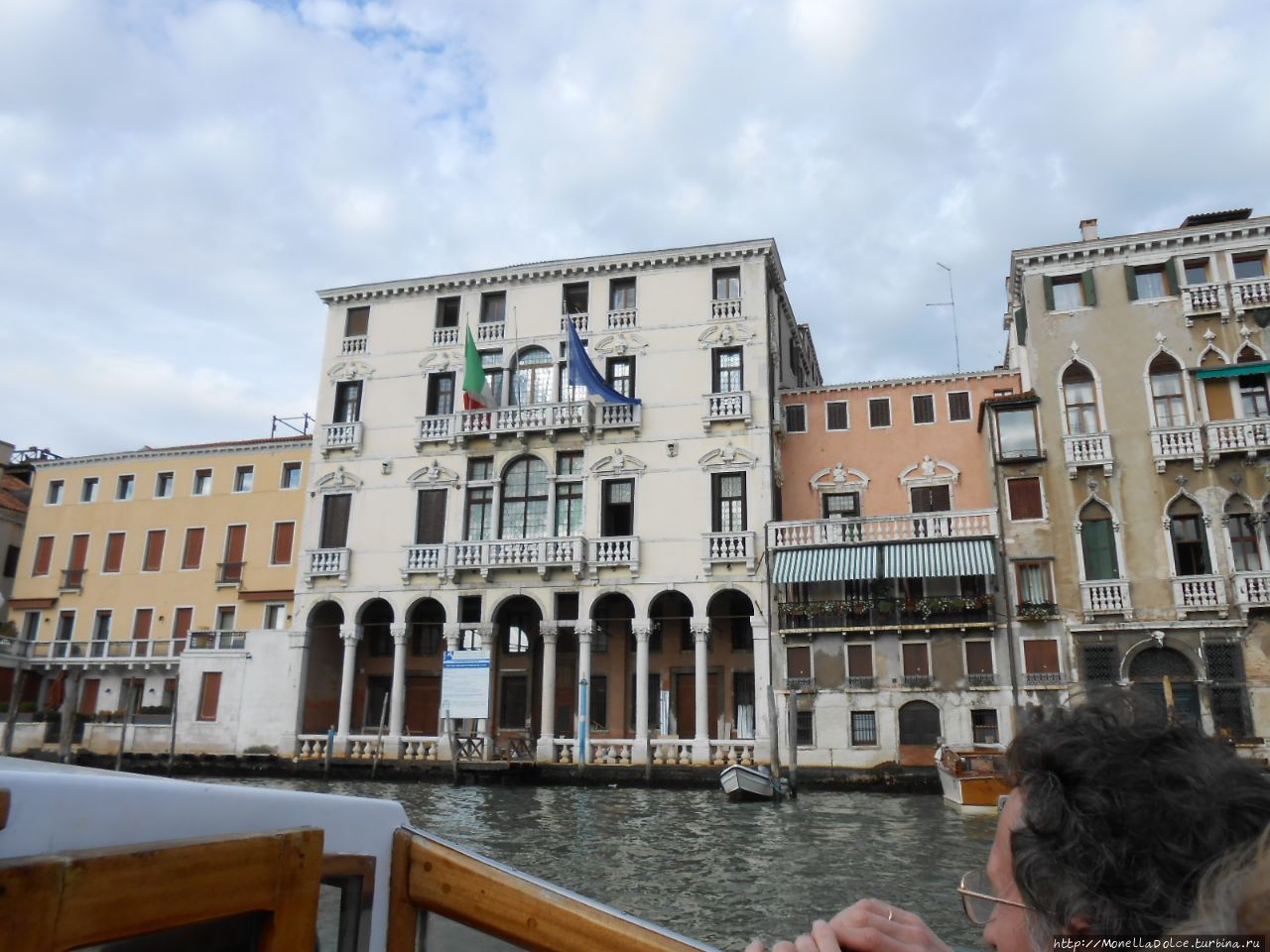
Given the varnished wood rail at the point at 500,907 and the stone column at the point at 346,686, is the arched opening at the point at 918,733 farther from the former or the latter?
the varnished wood rail at the point at 500,907

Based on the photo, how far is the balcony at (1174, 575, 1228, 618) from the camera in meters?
20.5

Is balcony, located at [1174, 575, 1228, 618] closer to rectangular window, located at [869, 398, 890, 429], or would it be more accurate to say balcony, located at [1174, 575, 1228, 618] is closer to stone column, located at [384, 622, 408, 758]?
rectangular window, located at [869, 398, 890, 429]

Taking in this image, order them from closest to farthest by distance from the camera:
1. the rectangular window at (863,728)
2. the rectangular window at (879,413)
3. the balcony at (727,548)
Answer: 1. the rectangular window at (863,728)
2. the balcony at (727,548)
3. the rectangular window at (879,413)

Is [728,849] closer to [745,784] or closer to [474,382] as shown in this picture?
[745,784]

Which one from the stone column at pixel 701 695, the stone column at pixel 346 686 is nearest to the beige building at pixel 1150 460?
the stone column at pixel 701 695

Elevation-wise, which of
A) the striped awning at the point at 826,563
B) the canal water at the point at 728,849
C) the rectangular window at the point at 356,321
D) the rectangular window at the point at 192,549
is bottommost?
the canal water at the point at 728,849

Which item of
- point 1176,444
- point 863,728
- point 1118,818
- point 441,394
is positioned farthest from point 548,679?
point 1118,818

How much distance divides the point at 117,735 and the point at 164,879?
93.6ft

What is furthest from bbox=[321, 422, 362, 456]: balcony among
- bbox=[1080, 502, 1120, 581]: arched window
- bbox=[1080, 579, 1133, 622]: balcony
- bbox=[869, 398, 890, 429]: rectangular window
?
bbox=[1080, 579, 1133, 622]: balcony

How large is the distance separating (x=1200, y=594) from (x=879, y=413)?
8.47 meters

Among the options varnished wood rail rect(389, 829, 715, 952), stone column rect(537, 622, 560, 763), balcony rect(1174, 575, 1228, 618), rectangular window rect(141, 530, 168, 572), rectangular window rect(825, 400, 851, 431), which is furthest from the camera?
rectangular window rect(141, 530, 168, 572)

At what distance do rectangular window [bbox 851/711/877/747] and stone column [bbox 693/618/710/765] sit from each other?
3365 mm

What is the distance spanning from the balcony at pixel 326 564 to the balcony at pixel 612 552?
6.98 m

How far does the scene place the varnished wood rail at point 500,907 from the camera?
175 centimetres
